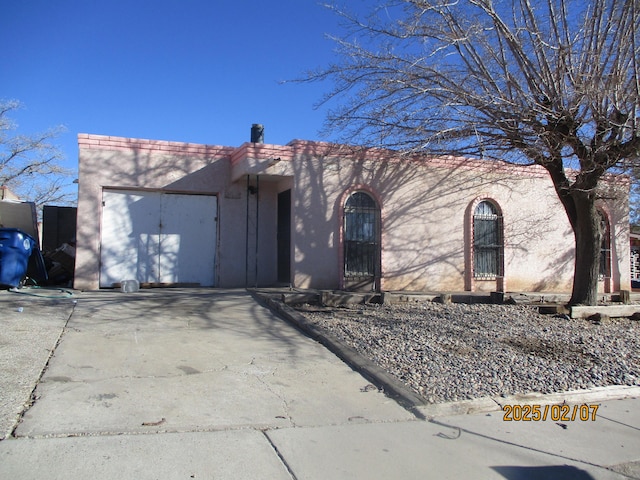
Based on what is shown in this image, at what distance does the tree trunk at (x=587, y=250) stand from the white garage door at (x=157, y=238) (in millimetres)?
8149

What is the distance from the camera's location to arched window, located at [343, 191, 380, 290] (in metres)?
13.0

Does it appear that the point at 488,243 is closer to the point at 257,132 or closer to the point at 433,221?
the point at 433,221

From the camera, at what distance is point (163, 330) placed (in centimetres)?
775

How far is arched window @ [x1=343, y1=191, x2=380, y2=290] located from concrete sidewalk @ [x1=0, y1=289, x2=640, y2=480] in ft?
19.4

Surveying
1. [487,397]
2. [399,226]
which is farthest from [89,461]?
[399,226]

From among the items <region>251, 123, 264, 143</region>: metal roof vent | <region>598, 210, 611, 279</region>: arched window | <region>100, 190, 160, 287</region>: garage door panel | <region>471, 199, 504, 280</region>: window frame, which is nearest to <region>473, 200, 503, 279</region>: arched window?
<region>471, 199, 504, 280</region>: window frame

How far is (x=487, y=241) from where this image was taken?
14.6 m

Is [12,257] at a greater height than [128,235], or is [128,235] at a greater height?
[128,235]

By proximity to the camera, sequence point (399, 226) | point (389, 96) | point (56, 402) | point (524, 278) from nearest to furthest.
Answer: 1. point (56, 402)
2. point (389, 96)
3. point (399, 226)
4. point (524, 278)

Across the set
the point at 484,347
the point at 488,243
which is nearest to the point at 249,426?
the point at 484,347

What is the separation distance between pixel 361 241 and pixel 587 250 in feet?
16.4

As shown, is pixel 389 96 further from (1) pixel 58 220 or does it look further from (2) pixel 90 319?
(1) pixel 58 220

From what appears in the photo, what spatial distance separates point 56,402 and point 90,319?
11.8 ft
